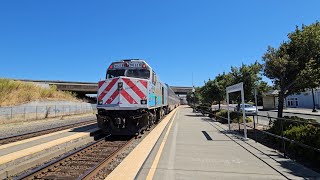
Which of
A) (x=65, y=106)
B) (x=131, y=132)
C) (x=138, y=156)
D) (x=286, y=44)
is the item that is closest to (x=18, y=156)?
(x=138, y=156)

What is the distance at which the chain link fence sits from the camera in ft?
89.8

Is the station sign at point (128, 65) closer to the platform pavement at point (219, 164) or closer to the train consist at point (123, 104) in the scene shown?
the train consist at point (123, 104)

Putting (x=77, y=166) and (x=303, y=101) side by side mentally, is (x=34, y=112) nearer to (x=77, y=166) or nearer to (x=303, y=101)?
(x=77, y=166)

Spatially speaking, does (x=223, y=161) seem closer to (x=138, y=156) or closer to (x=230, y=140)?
(x=138, y=156)

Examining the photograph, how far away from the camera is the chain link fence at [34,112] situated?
2736 centimetres

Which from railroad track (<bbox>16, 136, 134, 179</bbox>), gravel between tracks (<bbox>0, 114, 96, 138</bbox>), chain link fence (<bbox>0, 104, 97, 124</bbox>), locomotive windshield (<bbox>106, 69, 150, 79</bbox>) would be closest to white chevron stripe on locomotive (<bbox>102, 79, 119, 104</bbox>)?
locomotive windshield (<bbox>106, 69, 150, 79</bbox>)

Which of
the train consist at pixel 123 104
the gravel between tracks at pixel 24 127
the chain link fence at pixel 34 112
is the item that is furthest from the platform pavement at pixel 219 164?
the chain link fence at pixel 34 112

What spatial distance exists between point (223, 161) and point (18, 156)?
5748 millimetres

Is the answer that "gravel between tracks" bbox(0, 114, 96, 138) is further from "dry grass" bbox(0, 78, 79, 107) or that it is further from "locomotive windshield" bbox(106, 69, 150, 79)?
"dry grass" bbox(0, 78, 79, 107)

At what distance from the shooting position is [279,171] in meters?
7.48

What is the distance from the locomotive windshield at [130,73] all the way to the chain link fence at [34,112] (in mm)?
15104

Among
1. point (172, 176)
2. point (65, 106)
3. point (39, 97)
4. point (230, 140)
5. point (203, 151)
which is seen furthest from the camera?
point (39, 97)

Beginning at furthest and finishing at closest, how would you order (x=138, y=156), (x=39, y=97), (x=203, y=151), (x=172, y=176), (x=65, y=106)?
(x=39, y=97), (x=65, y=106), (x=203, y=151), (x=138, y=156), (x=172, y=176)

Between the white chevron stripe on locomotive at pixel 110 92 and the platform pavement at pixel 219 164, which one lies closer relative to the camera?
the platform pavement at pixel 219 164
